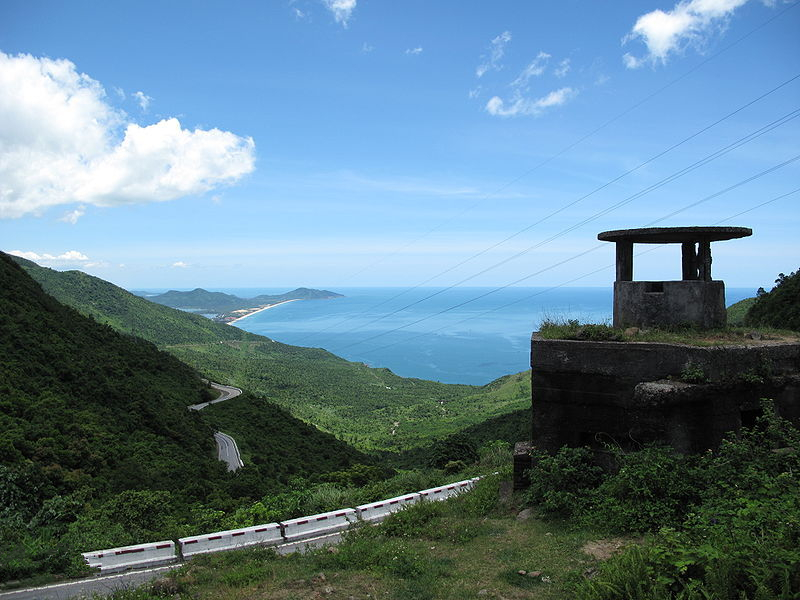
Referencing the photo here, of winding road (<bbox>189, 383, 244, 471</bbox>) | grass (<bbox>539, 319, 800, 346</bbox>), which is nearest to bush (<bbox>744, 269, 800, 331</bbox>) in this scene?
grass (<bbox>539, 319, 800, 346</bbox>)

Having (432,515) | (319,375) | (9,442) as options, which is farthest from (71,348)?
(319,375)

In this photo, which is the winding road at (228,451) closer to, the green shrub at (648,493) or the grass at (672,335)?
the grass at (672,335)

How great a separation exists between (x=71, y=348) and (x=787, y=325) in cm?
3994

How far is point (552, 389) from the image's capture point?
319 inches

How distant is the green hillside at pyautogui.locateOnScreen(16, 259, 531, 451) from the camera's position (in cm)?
5871

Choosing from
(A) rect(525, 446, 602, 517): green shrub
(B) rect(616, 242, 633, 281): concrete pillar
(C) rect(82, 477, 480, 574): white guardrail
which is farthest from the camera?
(C) rect(82, 477, 480, 574): white guardrail

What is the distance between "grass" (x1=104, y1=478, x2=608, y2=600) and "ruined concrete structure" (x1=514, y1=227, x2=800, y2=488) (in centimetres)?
165

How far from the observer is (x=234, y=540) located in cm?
1001

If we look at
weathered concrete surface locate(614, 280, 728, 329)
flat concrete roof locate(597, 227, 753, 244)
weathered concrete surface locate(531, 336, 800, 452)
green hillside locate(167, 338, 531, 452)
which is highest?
flat concrete roof locate(597, 227, 753, 244)

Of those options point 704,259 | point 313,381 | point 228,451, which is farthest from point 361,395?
point 704,259

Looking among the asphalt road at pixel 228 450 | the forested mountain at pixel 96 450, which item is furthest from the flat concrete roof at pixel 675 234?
the asphalt road at pixel 228 450

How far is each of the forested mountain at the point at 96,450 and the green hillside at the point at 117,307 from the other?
61.5 meters

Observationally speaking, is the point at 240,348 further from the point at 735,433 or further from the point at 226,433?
the point at 735,433

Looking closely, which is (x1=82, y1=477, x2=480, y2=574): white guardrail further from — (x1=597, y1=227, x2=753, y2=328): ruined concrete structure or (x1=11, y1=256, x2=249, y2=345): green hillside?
(x1=11, y1=256, x2=249, y2=345): green hillside
